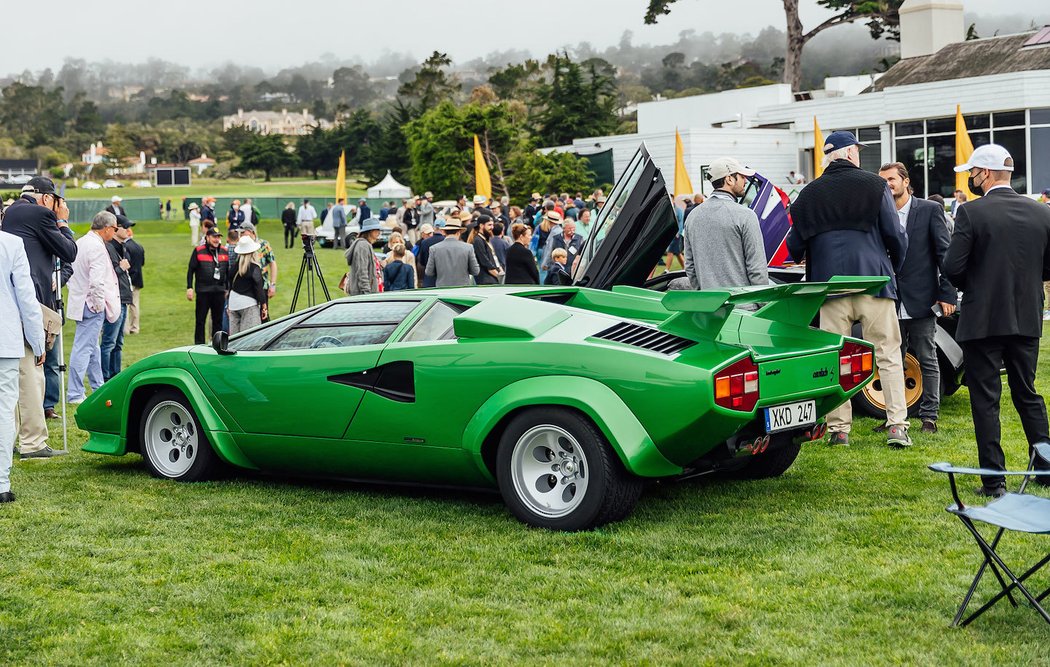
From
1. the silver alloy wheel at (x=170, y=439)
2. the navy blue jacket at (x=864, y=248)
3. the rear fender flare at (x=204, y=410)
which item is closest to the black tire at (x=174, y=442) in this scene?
the silver alloy wheel at (x=170, y=439)

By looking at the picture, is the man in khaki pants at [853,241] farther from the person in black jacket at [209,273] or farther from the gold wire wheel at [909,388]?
the person in black jacket at [209,273]

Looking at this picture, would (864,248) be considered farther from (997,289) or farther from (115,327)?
(115,327)

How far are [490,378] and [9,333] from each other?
2.99 metres

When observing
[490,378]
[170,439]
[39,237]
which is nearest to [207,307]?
[39,237]

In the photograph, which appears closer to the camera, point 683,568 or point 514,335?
point 683,568

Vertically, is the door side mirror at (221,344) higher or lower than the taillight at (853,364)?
higher

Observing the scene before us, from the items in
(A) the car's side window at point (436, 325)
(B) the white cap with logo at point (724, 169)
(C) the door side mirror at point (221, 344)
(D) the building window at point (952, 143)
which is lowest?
(C) the door side mirror at point (221, 344)

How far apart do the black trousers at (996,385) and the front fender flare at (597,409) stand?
5.70 ft

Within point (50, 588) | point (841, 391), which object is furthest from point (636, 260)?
point (50, 588)

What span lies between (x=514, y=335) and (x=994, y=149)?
277cm

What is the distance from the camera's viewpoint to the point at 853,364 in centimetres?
648

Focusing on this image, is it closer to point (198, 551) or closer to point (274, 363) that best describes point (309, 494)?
point (274, 363)

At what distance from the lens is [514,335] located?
6.16 m

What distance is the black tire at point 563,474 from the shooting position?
19.1 feet
